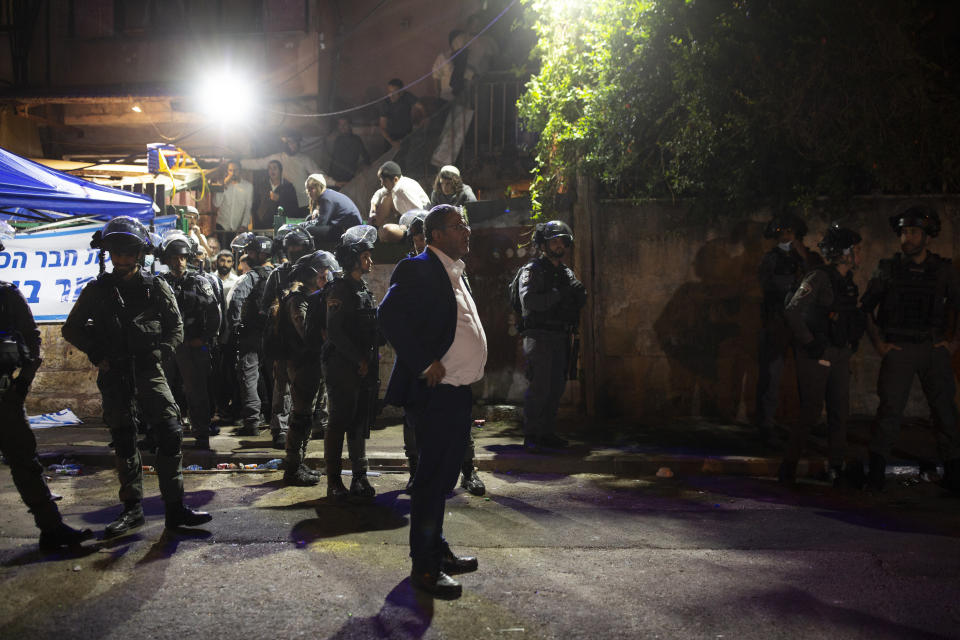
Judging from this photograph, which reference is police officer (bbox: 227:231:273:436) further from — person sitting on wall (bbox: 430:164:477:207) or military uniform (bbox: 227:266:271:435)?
person sitting on wall (bbox: 430:164:477:207)

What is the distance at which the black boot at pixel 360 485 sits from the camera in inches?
242

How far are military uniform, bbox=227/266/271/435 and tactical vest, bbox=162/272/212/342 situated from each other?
725 millimetres

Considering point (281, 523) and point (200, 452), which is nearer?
point (281, 523)

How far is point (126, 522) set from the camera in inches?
209

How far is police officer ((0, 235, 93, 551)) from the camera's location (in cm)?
488

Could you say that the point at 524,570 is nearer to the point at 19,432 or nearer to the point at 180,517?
the point at 180,517

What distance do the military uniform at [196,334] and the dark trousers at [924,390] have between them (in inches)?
263

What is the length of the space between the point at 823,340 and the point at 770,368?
2.19m

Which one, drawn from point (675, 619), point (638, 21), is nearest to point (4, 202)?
point (638, 21)

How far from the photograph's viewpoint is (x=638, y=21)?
9.56 metres

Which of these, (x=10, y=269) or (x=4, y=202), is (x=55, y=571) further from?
(x=10, y=269)

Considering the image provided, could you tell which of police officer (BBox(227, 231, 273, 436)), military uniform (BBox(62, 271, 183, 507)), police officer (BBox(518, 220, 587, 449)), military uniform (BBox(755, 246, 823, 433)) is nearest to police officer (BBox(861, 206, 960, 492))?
military uniform (BBox(755, 246, 823, 433))

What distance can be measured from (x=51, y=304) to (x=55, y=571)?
741cm

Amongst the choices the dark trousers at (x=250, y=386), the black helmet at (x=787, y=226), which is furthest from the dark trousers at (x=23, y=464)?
the black helmet at (x=787, y=226)
